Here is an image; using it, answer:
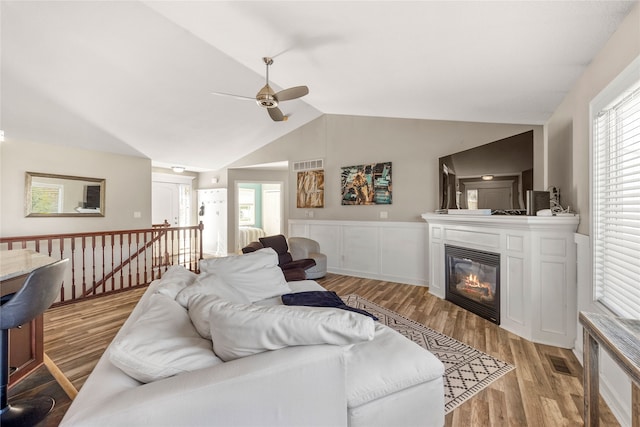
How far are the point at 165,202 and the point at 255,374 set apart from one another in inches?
282

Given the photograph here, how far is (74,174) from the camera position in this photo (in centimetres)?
432

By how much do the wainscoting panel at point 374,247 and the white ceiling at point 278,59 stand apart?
188 cm

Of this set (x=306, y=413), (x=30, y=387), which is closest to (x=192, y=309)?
(x=306, y=413)

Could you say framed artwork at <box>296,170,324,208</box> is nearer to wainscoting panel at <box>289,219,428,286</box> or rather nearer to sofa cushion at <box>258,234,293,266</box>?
wainscoting panel at <box>289,219,428,286</box>

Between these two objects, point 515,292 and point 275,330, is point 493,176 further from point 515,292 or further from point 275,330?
point 275,330

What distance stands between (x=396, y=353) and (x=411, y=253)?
3.26 m

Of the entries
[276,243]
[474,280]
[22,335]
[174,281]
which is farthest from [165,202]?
[474,280]

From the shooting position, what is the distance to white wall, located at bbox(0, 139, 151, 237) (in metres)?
3.71

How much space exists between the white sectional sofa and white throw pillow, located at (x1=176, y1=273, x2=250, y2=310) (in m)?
0.17

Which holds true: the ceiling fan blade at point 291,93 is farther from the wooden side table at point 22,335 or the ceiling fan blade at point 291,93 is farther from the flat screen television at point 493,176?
the wooden side table at point 22,335

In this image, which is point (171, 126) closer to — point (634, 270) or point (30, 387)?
point (30, 387)

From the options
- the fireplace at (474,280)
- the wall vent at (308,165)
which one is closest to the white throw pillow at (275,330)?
the fireplace at (474,280)

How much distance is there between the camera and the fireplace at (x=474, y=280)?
2.93 meters

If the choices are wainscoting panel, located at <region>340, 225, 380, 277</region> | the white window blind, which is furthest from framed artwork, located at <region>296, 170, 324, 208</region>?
the white window blind
